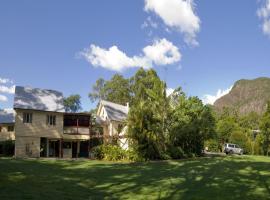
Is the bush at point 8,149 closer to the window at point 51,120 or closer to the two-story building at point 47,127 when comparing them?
the two-story building at point 47,127

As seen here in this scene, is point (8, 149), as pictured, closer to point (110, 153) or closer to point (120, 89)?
point (110, 153)

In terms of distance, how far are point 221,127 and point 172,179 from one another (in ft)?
132

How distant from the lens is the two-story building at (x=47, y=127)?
1538 inches

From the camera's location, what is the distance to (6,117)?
4981cm

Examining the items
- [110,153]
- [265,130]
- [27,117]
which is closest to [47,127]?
[27,117]

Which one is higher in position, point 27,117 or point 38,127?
point 27,117

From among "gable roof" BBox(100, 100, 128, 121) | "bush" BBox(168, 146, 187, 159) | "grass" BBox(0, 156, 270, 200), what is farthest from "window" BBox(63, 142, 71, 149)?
"grass" BBox(0, 156, 270, 200)

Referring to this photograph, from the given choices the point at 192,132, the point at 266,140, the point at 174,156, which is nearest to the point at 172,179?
the point at 174,156

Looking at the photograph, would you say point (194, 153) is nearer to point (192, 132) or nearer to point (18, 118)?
point (192, 132)

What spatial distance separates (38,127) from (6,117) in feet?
39.6

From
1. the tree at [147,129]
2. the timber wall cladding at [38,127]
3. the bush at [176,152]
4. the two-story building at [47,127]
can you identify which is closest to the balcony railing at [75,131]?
the two-story building at [47,127]

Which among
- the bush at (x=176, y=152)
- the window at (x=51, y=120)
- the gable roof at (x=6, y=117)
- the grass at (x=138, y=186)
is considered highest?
the gable roof at (x=6, y=117)

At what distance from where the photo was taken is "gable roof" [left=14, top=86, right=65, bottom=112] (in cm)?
3980

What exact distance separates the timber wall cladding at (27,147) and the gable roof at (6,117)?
881 centimetres
